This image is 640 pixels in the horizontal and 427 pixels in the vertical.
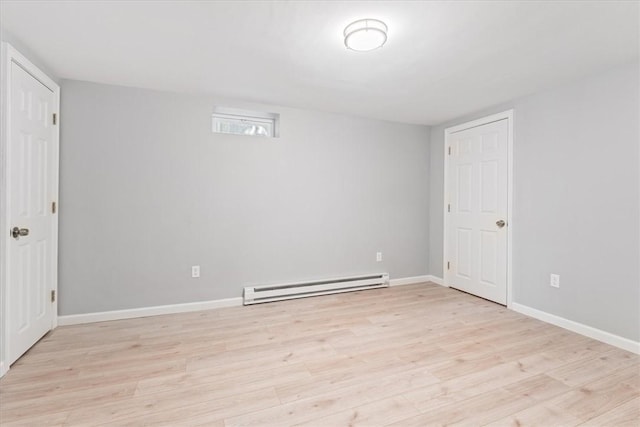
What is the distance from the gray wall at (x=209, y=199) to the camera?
2.82 meters

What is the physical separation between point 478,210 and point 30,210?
435 cm

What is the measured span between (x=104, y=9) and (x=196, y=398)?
7.62 ft

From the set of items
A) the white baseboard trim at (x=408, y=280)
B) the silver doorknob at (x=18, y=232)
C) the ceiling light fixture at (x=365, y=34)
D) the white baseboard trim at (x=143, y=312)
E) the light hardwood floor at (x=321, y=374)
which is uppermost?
the ceiling light fixture at (x=365, y=34)

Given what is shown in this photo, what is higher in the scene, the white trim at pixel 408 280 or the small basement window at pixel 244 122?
the small basement window at pixel 244 122

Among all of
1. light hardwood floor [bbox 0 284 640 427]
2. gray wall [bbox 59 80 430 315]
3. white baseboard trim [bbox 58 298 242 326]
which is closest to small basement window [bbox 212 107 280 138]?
gray wall [bbox 59 80 430 315]

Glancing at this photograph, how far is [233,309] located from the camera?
127 inches

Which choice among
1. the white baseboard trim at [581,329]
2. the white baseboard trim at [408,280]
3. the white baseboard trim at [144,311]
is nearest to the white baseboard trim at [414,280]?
the white baseboard trim at [408,280]

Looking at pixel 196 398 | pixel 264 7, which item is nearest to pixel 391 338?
pixel 196 398

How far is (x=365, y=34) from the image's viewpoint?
1878 millimetres

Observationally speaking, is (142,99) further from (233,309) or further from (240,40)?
(233,309)

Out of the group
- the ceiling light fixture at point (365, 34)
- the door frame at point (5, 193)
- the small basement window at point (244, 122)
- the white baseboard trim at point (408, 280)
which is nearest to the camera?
the ceiling light fixture at point (365, 34)

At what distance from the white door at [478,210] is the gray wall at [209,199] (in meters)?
0.56

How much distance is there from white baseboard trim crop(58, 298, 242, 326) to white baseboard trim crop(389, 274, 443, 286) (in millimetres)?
2095

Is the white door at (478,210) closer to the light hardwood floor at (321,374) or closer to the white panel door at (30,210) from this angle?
the light hardwood floor at (321,374)
